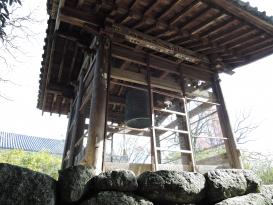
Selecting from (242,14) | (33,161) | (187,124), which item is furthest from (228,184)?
(33,161)

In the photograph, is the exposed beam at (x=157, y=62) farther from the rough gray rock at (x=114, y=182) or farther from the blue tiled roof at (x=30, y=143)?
the blue tiled roof at (x=30, y=143)

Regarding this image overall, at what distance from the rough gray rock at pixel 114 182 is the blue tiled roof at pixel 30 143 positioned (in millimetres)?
22184

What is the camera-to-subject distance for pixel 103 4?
466 cm

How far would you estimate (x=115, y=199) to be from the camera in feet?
9.05

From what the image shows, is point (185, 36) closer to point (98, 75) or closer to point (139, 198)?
point (98, 75)

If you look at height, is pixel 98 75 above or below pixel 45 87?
below

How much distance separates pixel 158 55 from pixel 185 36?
864 mm

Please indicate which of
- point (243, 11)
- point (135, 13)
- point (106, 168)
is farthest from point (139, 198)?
point (243, 11)

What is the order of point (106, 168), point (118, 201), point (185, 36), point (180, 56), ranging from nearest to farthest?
point (118, 201)
point (106, 168)
point (185, 36)
point (180, 56)

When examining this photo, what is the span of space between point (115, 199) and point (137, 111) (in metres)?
3.23

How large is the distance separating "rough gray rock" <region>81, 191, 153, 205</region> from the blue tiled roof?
22.4m

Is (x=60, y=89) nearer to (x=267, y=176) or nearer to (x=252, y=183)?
(x=252, y=183)

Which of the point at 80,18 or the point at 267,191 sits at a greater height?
the point at 80,18

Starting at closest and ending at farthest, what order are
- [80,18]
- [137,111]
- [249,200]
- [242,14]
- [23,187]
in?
[23,187] < [249,200] < [242,14] < [80,18] < [137,111]
